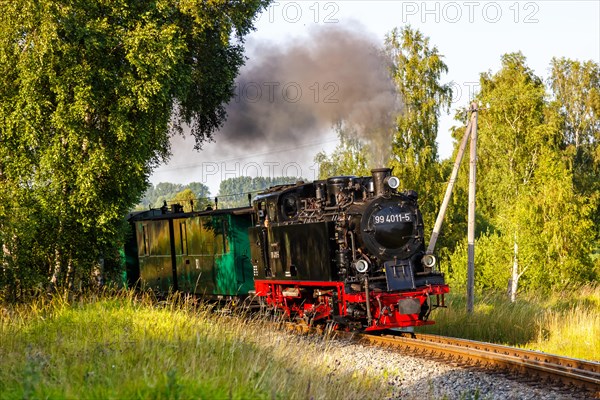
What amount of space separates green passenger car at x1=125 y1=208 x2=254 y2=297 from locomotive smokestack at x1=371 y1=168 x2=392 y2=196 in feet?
14.3

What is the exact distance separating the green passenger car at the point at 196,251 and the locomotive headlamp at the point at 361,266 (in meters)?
4.64

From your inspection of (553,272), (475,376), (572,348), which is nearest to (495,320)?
→ (572,348)

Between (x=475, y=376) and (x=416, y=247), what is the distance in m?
4.22

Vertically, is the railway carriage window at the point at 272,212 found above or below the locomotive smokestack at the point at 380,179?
below

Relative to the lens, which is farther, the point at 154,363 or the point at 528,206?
→ the point at 528,206

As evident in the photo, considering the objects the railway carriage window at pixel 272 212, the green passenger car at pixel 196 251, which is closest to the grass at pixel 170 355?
the railway carriage window at pixel 272 212

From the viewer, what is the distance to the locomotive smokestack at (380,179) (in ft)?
45.2

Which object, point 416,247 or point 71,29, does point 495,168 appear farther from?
point 71,29

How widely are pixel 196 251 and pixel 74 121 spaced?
625cm

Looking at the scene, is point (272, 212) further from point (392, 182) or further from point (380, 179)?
point (392, 182)

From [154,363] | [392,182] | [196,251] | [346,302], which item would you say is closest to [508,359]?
[346,302]

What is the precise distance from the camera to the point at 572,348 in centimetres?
→ 1246

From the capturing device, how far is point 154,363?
22.4ft

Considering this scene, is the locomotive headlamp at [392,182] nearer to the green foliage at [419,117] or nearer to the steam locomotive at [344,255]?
the steam locomotive at [344,255]
